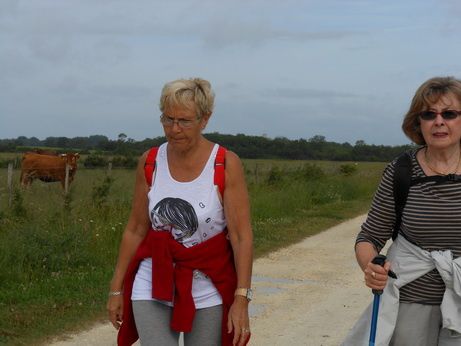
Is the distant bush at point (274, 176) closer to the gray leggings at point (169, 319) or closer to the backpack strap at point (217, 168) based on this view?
the backpack strap at point (217, 168)

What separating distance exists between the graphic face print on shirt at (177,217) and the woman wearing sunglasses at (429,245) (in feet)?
2.54

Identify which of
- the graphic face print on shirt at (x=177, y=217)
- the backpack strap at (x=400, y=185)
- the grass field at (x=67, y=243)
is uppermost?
the backpack strap at (x=400, y=185)

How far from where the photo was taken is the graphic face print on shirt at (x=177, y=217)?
341 centimetres

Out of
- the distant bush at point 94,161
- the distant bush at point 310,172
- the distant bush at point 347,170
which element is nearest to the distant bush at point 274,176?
the distant bush at point 310,172

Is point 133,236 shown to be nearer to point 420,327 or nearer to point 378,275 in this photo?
point 378,275

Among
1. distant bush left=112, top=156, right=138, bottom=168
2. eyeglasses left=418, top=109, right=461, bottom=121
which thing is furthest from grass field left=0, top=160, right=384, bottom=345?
distant bush left=112, top=156, right=138, bottom=168

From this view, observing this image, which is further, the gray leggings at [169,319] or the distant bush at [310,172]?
the distant bush at [310,172]

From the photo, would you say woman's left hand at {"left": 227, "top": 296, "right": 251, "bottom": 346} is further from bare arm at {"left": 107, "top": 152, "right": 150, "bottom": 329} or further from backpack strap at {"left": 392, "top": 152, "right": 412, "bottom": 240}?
backpack strap at {"left": 392, "top": 152, "right": 412, "bottom": 240}

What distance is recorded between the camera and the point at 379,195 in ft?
10.7

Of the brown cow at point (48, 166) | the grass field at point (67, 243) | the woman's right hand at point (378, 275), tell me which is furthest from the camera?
the brown cow at point (48, 166)

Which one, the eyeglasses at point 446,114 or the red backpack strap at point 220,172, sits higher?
the eyeglasses at point 446,114

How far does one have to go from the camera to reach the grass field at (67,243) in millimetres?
6670

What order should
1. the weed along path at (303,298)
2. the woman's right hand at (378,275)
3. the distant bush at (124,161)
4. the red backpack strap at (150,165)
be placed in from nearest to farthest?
the woman's right hand at (378,275) < the red backpack strap at (150,165) < the weed along path at (303,298) < the distant bush at (124,161)

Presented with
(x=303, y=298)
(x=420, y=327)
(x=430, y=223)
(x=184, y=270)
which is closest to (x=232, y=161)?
(x=184, y=270)
